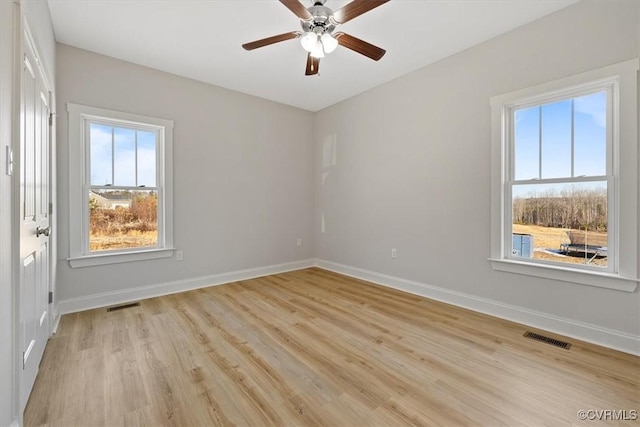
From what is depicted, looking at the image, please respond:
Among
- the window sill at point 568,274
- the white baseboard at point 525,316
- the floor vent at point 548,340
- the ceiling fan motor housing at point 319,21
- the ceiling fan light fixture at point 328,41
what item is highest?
the ceiling fan motor housing at point 319,21

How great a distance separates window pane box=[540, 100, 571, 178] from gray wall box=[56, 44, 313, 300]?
3358 mm

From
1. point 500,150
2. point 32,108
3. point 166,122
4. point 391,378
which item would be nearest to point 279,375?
point 391,378

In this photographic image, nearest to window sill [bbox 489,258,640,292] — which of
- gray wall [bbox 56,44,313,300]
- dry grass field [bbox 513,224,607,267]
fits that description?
dry grass field [bbox 513,224,607,267]

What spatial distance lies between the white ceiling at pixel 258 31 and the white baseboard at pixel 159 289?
268 cm

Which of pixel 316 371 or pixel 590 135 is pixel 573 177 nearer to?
pixel 590 135

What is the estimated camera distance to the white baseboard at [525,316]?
223cm

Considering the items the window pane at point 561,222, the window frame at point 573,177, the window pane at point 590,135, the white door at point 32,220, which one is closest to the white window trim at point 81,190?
the white door at point 32,220

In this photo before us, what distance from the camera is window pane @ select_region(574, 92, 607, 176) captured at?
236 centimetres

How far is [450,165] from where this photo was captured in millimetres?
3281

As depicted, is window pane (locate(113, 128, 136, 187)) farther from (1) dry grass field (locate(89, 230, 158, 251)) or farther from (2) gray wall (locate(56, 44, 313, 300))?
(1) dry grass field (locate(89, 230, 158, 251))

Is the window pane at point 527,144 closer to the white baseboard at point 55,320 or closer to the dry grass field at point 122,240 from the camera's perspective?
the dry grass field at point 122,240

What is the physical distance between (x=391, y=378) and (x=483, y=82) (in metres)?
2.95

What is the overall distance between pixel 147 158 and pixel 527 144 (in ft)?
13.9

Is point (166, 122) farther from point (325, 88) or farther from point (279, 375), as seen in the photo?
point (279, 375)
